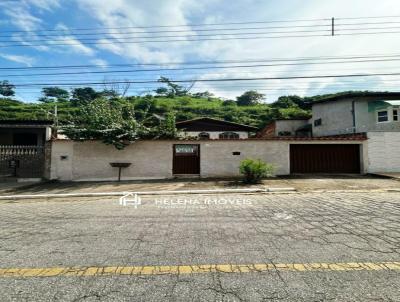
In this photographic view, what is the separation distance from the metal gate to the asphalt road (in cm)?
962

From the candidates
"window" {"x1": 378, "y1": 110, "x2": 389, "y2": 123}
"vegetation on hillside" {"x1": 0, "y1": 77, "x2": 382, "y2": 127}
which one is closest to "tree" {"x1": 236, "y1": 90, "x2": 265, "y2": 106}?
"vegetation on hillside" {"x1": 0, "y1": 77, "x2": 382, "y2": 127}

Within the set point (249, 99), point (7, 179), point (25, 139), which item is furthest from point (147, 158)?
point (249, 99)

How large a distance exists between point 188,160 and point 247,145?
3751mm

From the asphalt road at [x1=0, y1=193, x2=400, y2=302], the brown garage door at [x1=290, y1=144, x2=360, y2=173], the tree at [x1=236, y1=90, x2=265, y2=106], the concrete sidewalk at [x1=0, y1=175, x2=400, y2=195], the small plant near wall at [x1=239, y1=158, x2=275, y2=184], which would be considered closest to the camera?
the asphalt road at [x1=0, y1=193, x2=400, y2=302]

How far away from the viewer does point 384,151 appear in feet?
54.5

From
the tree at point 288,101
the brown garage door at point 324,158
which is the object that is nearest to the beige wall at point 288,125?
the brown garage door at point 324,158

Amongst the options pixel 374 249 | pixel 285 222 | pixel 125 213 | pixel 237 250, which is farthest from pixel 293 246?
pixel 125 213

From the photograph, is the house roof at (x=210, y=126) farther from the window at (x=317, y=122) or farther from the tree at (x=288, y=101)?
the tree at (x=288, y=101)

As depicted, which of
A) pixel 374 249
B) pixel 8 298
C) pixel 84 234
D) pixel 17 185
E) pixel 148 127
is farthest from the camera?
pixel 148 127

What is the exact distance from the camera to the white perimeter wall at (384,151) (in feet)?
54.2

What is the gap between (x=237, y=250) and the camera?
4.05 meters

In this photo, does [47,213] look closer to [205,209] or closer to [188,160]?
[205,209]

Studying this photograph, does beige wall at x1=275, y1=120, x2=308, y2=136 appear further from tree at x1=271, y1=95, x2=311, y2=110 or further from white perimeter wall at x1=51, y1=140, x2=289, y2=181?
tree at x1=271, y1=95, x2=311, y2=110

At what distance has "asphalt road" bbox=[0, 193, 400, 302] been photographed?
2.83 meters
